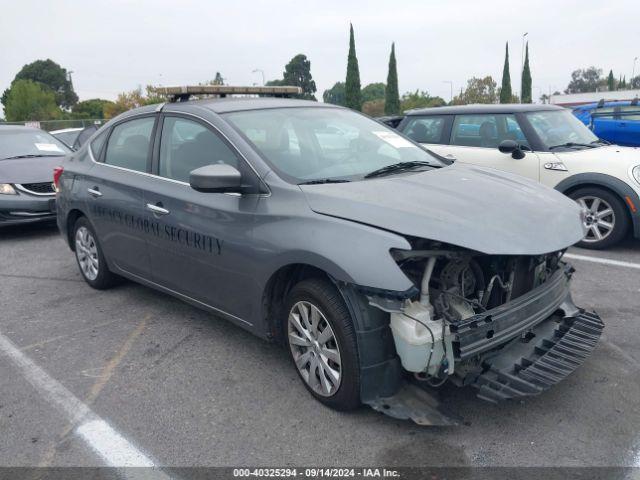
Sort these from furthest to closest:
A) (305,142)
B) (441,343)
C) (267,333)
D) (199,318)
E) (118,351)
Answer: (199,318) → (118,351) → (305,142) → (267,333) → (441,343)

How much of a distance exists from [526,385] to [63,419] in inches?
100

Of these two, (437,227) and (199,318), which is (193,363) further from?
(437,227)

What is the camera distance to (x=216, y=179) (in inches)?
131

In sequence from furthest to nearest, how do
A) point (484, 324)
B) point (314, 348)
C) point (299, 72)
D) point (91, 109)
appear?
point (299, 72)
point (91, 109)
point (314, 348)
point (484, 324)

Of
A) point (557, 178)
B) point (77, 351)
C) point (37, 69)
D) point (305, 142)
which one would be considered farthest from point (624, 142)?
point (37, 69)

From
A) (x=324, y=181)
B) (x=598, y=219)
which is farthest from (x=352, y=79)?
(x=324, y=181)

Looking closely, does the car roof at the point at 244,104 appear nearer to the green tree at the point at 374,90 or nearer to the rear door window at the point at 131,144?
the rear door window at the point at 131,144

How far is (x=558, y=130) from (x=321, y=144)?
167 inches

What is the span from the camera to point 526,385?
2.86 metres

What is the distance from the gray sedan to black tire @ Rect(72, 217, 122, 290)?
86cm

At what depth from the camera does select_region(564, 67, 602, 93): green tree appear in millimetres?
112938

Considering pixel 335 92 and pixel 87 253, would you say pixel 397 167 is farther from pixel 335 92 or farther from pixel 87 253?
pixel 335 92

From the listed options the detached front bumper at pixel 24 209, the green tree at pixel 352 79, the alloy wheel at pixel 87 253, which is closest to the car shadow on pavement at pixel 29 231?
the detached front bumper at pixel 24 209

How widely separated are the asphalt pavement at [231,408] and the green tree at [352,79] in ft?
136
